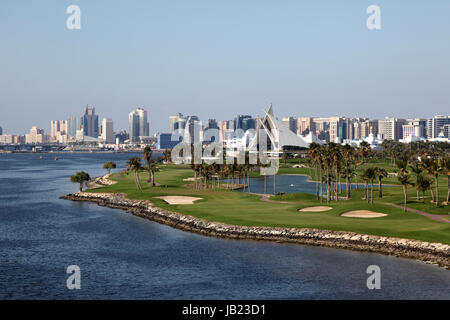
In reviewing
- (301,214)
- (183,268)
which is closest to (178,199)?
(301,214)

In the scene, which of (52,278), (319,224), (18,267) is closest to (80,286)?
(52,278)

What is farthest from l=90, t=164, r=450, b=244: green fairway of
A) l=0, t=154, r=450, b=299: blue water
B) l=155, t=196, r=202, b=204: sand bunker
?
l=0, t=154, r=450, b=299: blue water

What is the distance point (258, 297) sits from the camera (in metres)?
39.7

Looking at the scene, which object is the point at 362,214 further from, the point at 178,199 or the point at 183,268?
the point at 178,199

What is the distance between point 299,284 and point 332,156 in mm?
55019

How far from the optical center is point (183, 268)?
1902 inches

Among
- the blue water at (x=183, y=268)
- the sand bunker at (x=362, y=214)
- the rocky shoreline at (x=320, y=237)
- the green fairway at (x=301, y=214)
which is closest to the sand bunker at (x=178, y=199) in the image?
the green fairway at (x=301, y=214)

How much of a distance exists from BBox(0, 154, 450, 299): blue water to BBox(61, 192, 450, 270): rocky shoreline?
168cm

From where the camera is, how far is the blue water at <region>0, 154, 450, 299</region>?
4103 cm

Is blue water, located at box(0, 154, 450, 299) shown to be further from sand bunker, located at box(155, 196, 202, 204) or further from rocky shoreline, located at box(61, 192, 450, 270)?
sand bunker, located at box(155, 196, 202, 204)

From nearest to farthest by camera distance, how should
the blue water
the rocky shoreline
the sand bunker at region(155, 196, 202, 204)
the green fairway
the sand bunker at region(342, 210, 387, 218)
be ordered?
the blue water, the rocky shoreline, the green fairway, the sand bunker at region(342, 210, 387, 218), the sand bunker at region(155, 196, 202, 204)

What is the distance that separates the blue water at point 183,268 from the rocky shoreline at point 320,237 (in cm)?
168

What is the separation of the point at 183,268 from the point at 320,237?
1775 centimetres

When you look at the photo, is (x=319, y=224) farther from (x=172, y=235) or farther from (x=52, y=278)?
(x=52, y=278)
